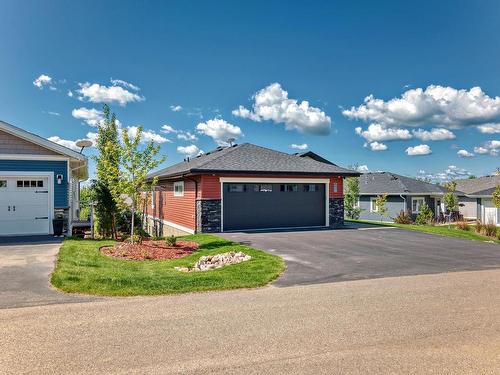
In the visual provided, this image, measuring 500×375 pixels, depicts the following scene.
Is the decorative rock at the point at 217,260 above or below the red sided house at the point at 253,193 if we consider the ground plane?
below

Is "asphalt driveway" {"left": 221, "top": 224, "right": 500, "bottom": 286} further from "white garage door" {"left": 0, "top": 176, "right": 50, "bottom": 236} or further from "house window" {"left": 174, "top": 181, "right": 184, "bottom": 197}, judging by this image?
"white garage door" {"left": 0, "top": 176, "right": 50, "bottom": 236}

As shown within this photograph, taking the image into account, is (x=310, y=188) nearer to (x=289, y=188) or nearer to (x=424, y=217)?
(x=289, y=188)

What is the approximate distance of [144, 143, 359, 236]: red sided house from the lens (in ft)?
56.9

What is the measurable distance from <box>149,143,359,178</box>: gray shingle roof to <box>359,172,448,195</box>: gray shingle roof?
13.0 meters

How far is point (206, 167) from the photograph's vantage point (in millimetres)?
17109

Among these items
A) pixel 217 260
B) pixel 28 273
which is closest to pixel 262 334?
pixel 217 260

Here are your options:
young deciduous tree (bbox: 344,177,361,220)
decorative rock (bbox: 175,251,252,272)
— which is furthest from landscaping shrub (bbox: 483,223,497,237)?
decorative rock (bbox: 175,251,252,272)

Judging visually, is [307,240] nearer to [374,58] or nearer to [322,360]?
[322,360]

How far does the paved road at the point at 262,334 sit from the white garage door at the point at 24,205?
10.3m

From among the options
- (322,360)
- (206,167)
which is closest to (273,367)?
(322,360)

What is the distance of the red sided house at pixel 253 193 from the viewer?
17344mm

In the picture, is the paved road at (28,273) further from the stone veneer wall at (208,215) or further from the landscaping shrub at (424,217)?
the landscaping shrub at (424,217)

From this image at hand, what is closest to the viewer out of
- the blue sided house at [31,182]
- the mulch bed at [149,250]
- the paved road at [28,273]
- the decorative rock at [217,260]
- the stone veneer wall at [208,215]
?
the paved road at [28,273]

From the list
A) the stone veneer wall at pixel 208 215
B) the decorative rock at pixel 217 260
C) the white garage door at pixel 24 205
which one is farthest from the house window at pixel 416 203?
the white garage door at pixel 24 205
